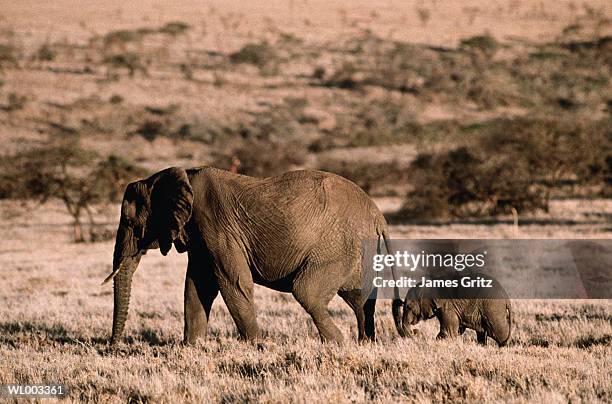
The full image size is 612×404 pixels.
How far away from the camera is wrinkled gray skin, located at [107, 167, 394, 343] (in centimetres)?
862

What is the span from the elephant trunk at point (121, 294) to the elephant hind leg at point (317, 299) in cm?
197

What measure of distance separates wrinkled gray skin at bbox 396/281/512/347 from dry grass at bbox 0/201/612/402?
8.7 inches

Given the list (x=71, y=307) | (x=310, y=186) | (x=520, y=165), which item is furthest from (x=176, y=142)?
(x=310, y=186)

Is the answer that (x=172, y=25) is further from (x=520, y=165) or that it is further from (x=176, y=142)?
(x=520, y=165)

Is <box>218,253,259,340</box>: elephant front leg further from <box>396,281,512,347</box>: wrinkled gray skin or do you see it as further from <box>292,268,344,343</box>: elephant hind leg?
<box>396,281,512,347</box>: wrinkled gray skin

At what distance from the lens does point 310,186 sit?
878cm

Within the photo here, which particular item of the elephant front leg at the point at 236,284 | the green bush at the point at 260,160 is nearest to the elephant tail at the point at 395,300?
the elephant front leg at the point at 236,284

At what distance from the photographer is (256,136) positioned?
2304 inches

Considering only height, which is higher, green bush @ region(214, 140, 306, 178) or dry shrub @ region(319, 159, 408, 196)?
green bush @ region(214, 140, 306, 178)

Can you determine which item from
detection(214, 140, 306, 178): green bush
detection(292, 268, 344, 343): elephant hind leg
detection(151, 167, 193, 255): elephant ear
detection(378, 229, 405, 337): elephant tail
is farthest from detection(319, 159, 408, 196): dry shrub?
detection(292, 268, 344, 343): elephant hind leg

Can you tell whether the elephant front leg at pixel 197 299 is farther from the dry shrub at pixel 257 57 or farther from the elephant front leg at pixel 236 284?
the dry shrub at pixel 257 57

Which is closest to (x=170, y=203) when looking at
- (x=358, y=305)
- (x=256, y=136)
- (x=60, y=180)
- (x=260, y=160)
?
(x=358, y=305)

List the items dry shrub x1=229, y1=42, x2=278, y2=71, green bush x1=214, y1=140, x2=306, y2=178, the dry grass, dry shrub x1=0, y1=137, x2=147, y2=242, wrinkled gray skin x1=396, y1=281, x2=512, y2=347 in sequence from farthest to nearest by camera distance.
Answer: dry shrub x1=229, y1=42, x2=278, y2=71
green bush x1=214, y1=140, x2=306, y2=178
dry shrub x1=0, y1=137, x2=147, y2=242
wrinkled gray skin x1=396, y1=281, x2=512, y2=347
the dry grass

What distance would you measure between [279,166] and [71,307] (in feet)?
98.2
